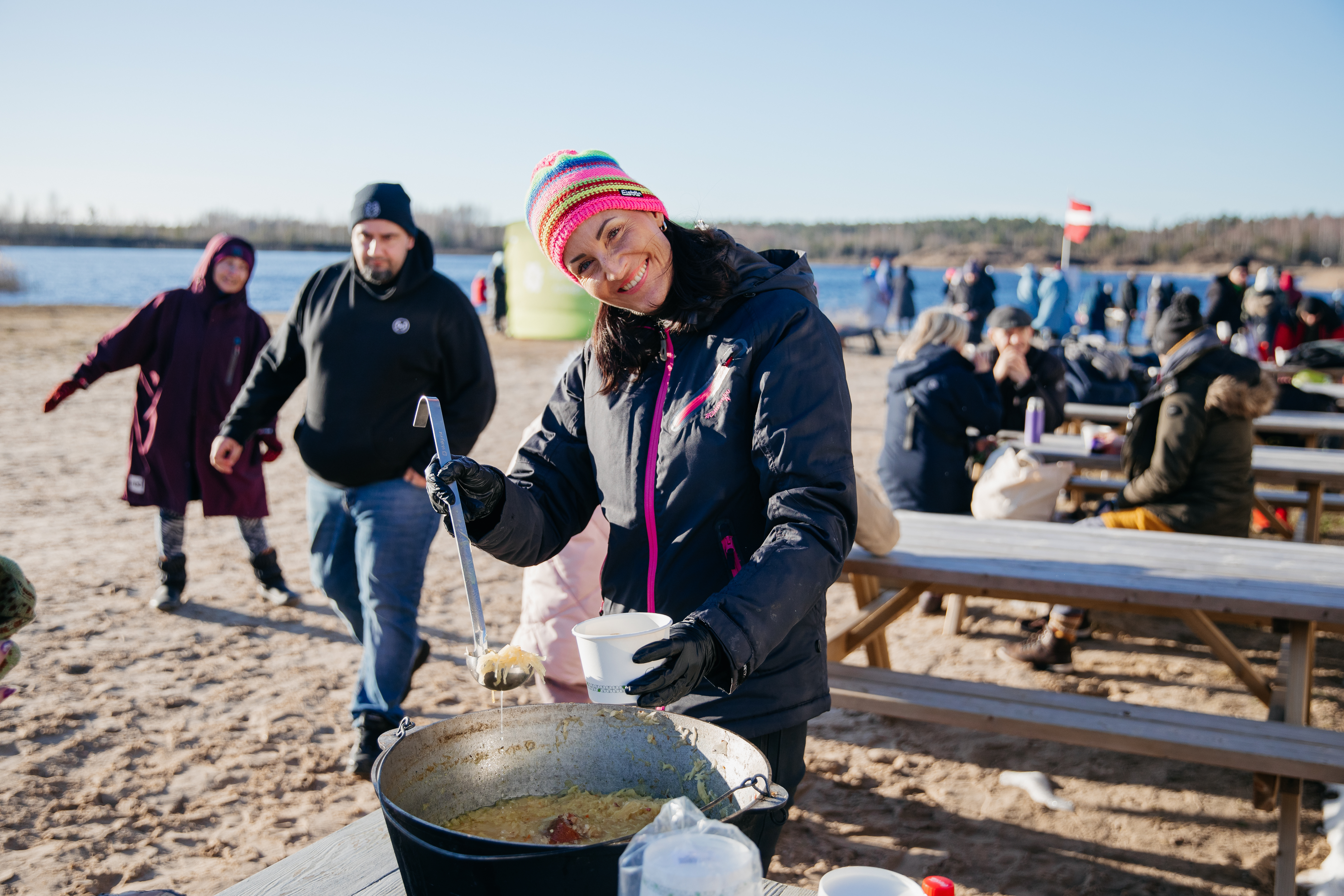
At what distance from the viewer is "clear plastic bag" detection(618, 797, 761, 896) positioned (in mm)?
958

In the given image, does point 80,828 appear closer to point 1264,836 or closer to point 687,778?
point 687,778

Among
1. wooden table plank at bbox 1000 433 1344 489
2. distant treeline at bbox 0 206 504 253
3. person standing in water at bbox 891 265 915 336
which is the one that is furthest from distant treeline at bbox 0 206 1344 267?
wooden table plank at bbox 1000 433 1344 489

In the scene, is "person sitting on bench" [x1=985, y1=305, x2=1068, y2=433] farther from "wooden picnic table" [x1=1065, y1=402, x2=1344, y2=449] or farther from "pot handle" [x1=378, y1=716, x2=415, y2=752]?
"pot handle" [x1=378, y1=716, x2=415, y2=752]

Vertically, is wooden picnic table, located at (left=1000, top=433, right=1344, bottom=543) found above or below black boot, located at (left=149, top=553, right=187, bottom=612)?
above

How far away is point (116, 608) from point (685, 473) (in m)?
4.87

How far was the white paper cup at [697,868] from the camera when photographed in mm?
957

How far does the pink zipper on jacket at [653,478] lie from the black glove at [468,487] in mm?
309

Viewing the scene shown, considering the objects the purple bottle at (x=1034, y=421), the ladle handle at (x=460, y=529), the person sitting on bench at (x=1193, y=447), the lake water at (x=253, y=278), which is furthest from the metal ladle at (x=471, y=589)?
the purple bottle at (x=1034, y=421)

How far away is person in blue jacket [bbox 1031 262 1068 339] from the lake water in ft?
1.21

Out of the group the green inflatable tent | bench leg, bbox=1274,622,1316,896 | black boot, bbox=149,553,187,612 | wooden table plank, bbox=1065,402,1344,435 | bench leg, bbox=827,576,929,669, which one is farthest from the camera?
the green inflatable tent

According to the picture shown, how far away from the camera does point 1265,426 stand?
7285mm

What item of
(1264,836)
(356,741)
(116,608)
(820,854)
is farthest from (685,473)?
(116,608)

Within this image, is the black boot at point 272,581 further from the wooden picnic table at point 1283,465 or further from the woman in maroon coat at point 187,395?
the wooden picnic table at point 1283,465

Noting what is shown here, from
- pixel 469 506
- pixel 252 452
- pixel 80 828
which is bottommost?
pixel 80 828
